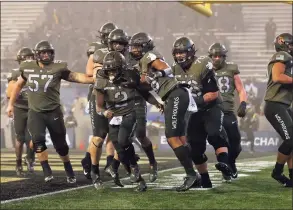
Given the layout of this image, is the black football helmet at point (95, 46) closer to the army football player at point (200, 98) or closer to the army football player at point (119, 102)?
the army football player at point (119, 102)

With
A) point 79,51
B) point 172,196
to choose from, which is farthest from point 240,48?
point 172,196

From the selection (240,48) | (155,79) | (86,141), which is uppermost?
(155,79)

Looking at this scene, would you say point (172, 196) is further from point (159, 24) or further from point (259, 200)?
point (159, 24)

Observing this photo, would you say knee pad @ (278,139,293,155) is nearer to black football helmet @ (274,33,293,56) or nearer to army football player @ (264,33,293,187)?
army football player @ (264,33,293,187)

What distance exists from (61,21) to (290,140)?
17.4 metres

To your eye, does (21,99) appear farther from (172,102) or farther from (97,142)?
(172,102)

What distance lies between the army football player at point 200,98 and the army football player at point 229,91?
3.70 ft

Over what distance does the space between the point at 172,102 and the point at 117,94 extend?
572 millimetres

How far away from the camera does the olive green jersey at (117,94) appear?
7.41 meters

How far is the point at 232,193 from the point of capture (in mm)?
7148

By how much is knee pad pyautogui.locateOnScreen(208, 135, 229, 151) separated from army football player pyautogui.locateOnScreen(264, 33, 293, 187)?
1.81 ft

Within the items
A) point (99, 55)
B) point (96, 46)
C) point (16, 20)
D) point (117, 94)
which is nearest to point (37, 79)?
point (99, 55)

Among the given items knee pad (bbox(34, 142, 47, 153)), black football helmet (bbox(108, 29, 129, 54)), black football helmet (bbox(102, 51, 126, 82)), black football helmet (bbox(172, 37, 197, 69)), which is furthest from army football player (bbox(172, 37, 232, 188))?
knee pad (bbox(34, 142, 47, 153))

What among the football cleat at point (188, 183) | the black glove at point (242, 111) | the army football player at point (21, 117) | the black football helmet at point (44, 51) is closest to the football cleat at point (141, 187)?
the football cleat at point (188, 183)
